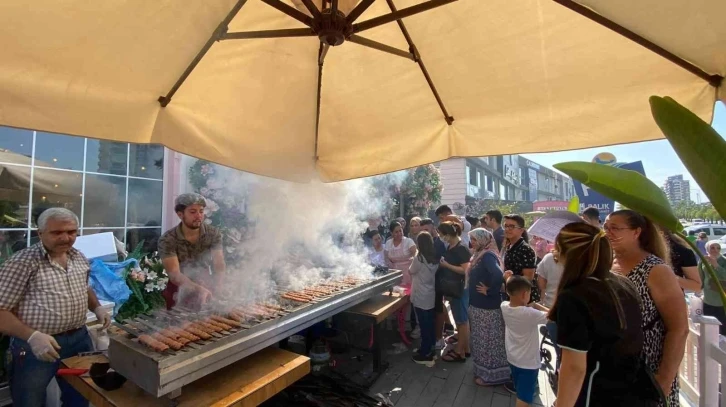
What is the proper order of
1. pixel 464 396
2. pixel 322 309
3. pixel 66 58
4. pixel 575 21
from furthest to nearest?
pixel 464 396 < pixel 322 309 < pixel 575 21 < pixel 66 58

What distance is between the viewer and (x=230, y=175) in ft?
22.5

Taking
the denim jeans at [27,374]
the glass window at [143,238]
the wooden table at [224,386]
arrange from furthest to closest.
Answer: the glass window at [143,238], the denim jeans at [27,374], the wooden table at [224,386]

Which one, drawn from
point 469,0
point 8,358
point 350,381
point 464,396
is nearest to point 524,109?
point 469,0

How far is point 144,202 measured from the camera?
864 cm

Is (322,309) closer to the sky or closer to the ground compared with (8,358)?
closer to the sky

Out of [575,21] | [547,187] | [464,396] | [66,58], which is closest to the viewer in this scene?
[66,58]

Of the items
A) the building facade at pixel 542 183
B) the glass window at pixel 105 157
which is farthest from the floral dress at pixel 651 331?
the building facade at pixel 542 183

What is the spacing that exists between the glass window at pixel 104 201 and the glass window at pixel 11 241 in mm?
995

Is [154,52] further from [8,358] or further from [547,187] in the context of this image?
[547,187]

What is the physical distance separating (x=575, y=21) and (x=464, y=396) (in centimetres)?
404

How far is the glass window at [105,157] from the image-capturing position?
7697 mm

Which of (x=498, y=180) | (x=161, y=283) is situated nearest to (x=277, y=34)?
(x=161, y=283)

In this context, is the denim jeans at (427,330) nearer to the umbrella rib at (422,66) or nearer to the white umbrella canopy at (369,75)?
the white umbrella canopy at (369,75)

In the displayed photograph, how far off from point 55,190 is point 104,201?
92 centimetres
